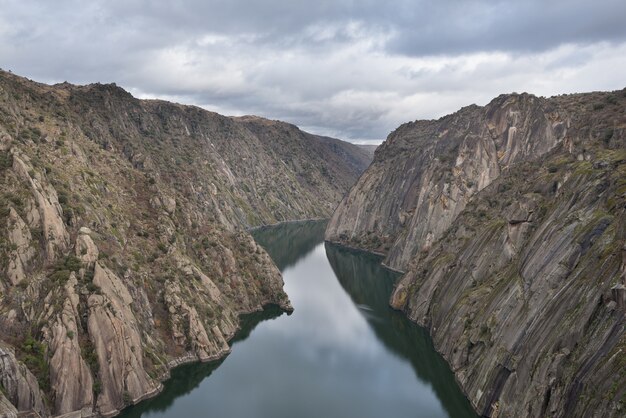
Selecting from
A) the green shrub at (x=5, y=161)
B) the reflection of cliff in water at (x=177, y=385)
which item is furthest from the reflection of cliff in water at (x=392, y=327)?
the green shrub at (x=5, y=161)

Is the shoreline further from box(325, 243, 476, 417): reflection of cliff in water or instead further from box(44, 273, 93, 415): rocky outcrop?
box(325, 243, 476, 417): reflection of cliff in water

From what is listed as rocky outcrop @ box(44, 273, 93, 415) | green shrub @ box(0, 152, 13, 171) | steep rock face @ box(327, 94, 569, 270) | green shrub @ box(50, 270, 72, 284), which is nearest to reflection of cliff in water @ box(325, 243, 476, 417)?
steep rock face @ box(327, 94, 569, 270)

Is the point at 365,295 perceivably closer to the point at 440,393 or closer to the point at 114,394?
the point at 440,393

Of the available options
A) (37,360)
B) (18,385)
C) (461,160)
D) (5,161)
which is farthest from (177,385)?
(461,160)

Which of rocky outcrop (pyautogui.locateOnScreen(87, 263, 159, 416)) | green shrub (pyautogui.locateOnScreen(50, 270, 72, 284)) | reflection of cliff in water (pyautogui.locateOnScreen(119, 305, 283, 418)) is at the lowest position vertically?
reflection of cliff in water (pyautogui.locateOnScreen(119, 305, 283, 418))

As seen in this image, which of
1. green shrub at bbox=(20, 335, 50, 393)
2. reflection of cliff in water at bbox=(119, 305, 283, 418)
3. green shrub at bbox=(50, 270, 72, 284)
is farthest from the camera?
green shrub at bbox=(50, 270, 72, 284)

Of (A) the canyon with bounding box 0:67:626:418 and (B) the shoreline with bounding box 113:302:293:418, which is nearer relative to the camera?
(A) the canyon with bounding box 0:67:626:418

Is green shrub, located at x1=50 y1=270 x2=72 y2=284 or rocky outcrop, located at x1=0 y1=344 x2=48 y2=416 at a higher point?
green shrub, located at x1=50 y1=270 x2=72 y2=284

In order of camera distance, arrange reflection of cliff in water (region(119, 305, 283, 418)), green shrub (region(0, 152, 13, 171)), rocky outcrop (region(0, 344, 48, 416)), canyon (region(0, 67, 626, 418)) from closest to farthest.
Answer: canyon (region(0, 67, 626, 418)) → rocky outcrop (region(0, 344, 48, 416)) → reflection of cliff in water (region(119, 305, 283, 418)) → green shrub (region(0, 152, 13, 171))
